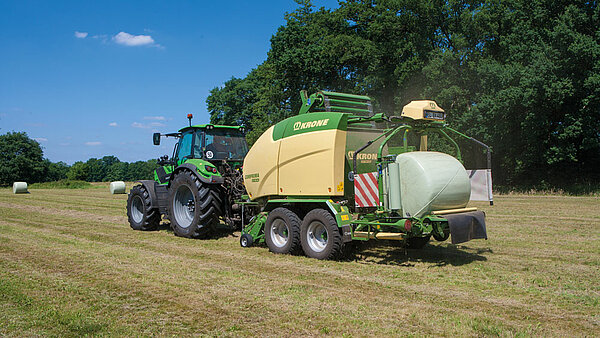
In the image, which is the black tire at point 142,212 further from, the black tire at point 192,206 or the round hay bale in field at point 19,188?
the round hay bale in field at point 19,188

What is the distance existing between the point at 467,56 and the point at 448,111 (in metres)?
3.96

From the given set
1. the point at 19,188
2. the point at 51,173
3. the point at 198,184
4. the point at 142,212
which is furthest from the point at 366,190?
the point at 51,173

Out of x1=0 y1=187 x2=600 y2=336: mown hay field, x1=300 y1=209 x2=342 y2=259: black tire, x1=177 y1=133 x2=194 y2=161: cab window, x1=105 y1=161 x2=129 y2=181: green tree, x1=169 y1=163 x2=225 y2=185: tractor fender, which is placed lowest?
x1=0 y1=187 x2=600 y2=336: mown hay field

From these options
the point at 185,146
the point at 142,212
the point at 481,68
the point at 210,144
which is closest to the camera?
the point at 210,144

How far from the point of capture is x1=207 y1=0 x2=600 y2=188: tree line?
23531 mm

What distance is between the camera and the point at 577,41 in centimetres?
2253

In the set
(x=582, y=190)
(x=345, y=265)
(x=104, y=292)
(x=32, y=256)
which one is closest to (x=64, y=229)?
(x=32, y=256)

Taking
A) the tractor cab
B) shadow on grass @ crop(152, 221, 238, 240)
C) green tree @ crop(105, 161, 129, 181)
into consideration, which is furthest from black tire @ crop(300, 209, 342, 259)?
green tree @ crop(105, 161, 129, 181)

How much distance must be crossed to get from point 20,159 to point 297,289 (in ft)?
238

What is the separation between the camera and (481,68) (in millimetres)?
26453

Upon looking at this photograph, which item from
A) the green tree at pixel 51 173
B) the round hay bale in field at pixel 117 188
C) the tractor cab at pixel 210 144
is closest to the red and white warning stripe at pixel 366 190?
the tractor cab at pixel 210 144

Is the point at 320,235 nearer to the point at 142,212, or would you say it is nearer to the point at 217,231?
the point at 217,231

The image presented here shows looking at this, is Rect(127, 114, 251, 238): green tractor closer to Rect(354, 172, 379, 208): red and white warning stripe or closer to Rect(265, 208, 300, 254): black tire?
Rect(265, 208, 300, 254): black tire

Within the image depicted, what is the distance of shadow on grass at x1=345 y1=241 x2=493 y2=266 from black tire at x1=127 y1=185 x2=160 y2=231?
19.6ft
